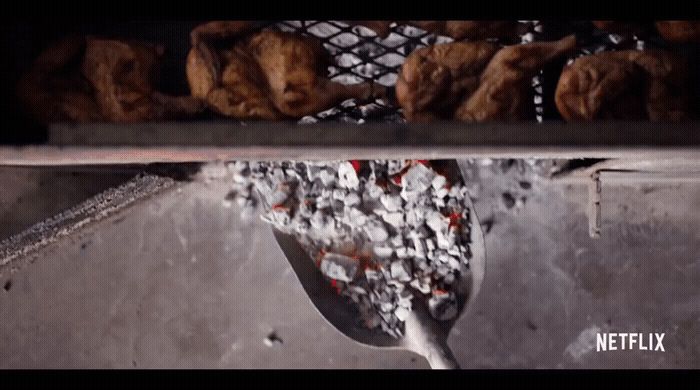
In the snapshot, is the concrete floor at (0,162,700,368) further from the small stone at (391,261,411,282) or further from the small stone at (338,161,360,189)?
the small stone at (338,161,360,189)

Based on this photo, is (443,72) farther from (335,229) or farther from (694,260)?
(694,260)

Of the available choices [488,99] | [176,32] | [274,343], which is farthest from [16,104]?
[274,343]

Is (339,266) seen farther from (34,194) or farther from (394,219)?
(34,194)

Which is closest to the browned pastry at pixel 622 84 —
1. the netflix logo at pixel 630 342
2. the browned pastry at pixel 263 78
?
the browned pastry at pixel 263 78

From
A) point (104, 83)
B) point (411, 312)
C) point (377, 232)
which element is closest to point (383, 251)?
point (377, 232)

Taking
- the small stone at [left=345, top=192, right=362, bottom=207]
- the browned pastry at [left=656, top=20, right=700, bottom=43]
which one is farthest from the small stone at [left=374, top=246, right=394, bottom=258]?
the browned pastry at [left=656, top=20, right=700, bottom=43]
